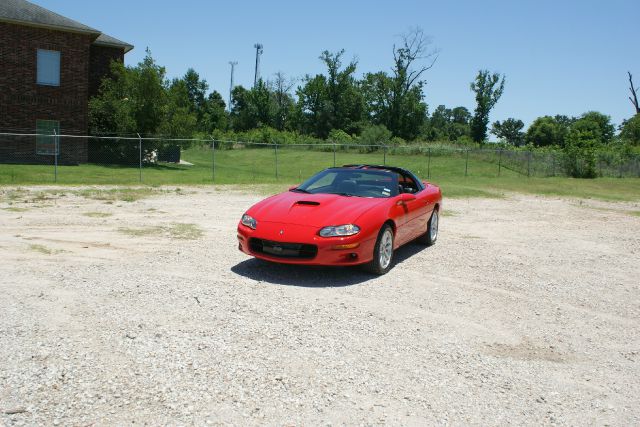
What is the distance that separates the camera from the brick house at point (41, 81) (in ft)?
86.4

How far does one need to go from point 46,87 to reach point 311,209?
25185 mm

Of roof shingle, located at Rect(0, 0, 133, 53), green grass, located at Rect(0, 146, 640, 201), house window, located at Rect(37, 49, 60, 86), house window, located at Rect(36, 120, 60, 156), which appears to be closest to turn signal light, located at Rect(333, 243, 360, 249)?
green grass, located at Rect(0, 146, 640, 201)

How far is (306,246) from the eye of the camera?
654 cm

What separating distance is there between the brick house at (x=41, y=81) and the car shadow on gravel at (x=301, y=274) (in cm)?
2291

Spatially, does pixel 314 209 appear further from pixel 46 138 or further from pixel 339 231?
pixel 46 138

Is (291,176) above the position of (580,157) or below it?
below

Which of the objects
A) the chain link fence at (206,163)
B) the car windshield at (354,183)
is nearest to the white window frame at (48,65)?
the chain link fence at (206,163)

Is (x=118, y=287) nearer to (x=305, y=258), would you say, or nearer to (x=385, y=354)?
(x=305, y=258)

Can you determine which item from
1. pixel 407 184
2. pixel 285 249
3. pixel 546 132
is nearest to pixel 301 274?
pixel 285 249

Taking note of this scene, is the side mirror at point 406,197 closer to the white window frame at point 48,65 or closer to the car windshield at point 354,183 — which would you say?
the car windshield at point 354,183

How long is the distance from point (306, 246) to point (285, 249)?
266 millimetres

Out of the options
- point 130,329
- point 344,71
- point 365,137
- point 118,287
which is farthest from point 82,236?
point 344,71

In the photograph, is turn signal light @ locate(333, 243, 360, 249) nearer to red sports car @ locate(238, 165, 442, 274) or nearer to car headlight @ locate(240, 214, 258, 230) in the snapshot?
red sports car @ locate(238, 165, 442, 274)

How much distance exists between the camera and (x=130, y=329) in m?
4.68
